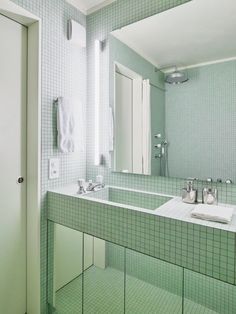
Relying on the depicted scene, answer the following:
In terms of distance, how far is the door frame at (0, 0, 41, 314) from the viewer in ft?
4.98

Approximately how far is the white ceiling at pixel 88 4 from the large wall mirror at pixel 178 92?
0.30m

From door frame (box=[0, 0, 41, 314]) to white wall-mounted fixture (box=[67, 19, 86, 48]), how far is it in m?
0.27

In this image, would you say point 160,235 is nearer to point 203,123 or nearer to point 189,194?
point 189,194

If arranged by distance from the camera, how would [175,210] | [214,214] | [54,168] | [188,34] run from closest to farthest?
[214,214] → [175,210] → [188,34] → [54,168]

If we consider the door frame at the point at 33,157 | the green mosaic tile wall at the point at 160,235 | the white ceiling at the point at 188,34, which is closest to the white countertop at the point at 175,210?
the green mosaic tile wall at the point at 160,235

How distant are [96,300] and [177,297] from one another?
21.1 inches

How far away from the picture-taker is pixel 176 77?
151 centimetres

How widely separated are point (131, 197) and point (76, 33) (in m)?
1.34

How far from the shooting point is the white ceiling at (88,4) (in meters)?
1.76

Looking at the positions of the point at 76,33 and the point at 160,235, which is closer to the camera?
the point at 160,235

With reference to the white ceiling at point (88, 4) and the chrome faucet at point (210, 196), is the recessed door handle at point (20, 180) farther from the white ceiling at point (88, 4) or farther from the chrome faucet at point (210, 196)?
the white ceiling at point (88, 4)

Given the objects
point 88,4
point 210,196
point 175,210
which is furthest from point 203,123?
point 88,4

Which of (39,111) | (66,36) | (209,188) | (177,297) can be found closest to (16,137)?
A: (39,111)

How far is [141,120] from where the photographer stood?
1683mm
